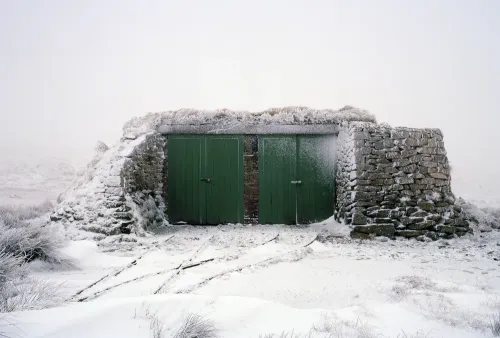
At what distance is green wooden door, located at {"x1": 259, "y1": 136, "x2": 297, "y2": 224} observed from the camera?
340 inches

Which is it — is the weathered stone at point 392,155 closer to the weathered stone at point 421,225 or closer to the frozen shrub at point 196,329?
the weathered stone at point 421,225

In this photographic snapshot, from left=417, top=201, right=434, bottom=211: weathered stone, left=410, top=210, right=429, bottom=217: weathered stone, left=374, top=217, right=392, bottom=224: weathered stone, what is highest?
left=417, top=201, right=434, bottom=211: weathered stone

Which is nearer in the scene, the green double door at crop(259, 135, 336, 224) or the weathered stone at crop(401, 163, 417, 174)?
the weathered stone at crop(401, 163, 417, 174)

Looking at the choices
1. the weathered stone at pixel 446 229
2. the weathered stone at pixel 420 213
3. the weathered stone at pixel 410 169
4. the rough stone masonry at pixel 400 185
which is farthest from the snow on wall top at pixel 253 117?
the weathered stone at pixel 446 229

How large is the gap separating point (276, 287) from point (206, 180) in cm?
530

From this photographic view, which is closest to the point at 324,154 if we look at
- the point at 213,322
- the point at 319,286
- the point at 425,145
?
the point at 425,145

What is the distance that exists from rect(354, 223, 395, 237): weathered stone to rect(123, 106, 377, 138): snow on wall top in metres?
2.87

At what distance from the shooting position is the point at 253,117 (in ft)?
28.3

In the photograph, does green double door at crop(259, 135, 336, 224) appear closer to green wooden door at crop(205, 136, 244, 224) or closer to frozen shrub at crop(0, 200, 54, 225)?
green wooden door at crop(205, 136, 244, 224)

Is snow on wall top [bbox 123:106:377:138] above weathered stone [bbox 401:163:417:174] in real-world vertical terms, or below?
above

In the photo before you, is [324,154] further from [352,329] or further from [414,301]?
[352,329]

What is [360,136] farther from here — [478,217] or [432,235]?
Answer: [478,217]

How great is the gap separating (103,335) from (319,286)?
253 cm

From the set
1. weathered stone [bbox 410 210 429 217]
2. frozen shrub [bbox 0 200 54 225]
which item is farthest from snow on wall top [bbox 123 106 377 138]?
frozen shrub [bbox 0 200 54 225]
